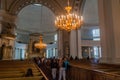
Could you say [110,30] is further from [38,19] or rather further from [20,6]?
[38,19]

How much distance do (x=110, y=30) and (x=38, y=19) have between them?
21.0 metres

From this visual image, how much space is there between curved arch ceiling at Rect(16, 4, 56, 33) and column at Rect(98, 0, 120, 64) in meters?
19.2

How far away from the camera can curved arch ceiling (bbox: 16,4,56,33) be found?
25.7m

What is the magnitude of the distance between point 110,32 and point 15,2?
12508 mm

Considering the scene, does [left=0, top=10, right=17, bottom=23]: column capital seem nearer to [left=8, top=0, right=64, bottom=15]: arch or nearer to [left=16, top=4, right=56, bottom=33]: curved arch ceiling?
[left=8, top=0, right=64, bottom=15]: arch

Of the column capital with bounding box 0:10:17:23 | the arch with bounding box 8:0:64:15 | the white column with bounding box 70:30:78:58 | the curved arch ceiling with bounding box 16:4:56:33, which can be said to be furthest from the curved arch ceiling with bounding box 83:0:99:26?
the column capital with bounding box 0:10:17:23

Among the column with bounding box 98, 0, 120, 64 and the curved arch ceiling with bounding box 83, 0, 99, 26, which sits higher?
the curved arch ceiling with bounding box 83, 0, 99, 26

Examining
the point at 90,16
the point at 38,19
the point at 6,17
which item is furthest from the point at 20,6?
the point at 90,16

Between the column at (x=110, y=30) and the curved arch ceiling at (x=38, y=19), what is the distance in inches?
754

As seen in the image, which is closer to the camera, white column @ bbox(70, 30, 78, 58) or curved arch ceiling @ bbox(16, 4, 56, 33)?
white column @ bbox(70, 30, 78, 58)

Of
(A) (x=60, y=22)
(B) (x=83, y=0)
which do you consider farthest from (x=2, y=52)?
(B) (x=83, y=0)

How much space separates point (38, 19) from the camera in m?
26.5

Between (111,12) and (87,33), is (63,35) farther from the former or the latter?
(111,12)

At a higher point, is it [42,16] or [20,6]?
[42,16]
